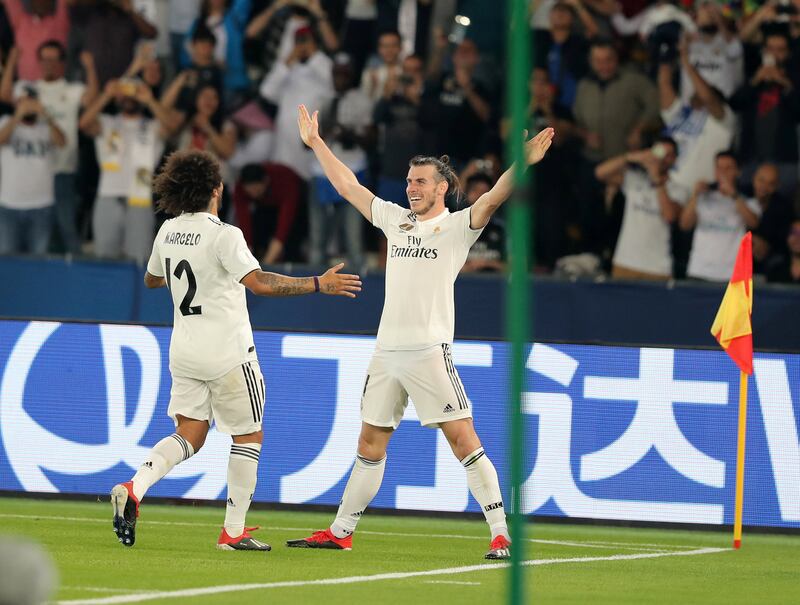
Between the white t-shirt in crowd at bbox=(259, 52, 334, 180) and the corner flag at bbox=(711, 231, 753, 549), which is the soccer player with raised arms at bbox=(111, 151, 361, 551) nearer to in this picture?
the corner flag at bbox=(711, 231, 753, 549)

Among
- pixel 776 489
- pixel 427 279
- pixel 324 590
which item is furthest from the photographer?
pixel 776 489

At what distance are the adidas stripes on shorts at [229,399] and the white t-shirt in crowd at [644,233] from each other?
662cm

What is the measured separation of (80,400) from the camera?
41.5 feet

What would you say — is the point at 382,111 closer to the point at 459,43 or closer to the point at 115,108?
the point at 459,43

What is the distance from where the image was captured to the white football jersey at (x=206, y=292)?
9492mm

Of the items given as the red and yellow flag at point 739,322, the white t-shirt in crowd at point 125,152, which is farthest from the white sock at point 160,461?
the white t-shirt in crowd at point 125,152

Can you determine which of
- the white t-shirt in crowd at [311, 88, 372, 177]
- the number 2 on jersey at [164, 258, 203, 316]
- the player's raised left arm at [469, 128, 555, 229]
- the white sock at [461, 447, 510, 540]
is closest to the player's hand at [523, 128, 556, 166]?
the player's raised left arm at [469, 128, 555, 229]

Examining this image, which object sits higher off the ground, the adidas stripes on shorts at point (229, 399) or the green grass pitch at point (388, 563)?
the adidas stripes on shorts at point (229, 399)

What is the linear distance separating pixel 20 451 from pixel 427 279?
4.44 m

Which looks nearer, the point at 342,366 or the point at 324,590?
the point at 324,590

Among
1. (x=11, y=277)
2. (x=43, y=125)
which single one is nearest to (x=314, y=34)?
(x=43, y=125)

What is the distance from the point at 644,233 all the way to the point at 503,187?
646 cm

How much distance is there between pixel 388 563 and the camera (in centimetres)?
941

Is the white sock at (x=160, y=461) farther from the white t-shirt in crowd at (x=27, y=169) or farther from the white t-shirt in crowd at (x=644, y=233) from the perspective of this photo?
the white t-shirt in crowd at (x=27, y=169)
